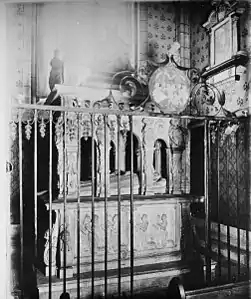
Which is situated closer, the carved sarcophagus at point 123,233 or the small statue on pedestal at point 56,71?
the small statue on pedestal at point 56,71

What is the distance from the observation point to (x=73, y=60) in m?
1.47

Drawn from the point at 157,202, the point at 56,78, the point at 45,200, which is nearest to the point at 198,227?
the point at 157,202

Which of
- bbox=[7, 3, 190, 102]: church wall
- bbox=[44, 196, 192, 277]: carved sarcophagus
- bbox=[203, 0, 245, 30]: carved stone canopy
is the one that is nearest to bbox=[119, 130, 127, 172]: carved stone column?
bbox=[44, 196, 192, 277]: carved sarcophagus

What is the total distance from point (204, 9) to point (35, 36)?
2.26ft

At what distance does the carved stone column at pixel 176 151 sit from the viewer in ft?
5.78

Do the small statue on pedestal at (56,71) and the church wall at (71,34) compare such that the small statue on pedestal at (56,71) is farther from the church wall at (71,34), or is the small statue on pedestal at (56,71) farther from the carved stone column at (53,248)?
the carved stone column at (53,248)

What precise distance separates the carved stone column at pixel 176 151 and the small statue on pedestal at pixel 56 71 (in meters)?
0.59

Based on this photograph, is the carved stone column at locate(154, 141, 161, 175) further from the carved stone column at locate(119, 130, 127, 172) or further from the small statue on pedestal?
the small statue on pedestal

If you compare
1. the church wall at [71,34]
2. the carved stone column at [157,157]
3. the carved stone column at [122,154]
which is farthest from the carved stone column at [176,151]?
the church wall at [71,34]

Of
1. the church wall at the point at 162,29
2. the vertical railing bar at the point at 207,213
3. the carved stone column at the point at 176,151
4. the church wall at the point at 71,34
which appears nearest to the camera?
the church wall at the point at 71,34

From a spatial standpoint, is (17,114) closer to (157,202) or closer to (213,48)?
(157,202)

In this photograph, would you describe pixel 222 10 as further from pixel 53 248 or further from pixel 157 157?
pixel 53 248

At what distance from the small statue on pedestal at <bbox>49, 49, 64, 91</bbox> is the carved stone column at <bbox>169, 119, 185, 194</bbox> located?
59cm

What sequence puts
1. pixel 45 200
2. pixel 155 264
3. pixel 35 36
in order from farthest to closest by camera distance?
pixel 155 264 → pixel 45 200 → pixel 35 36
